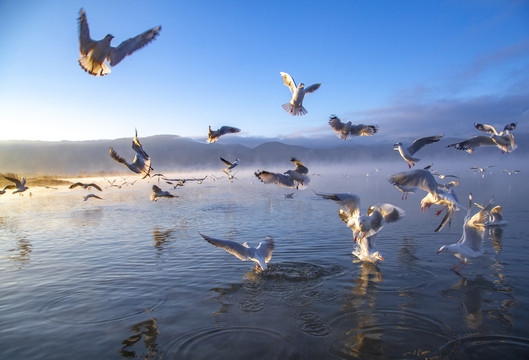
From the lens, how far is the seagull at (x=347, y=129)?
13273mm

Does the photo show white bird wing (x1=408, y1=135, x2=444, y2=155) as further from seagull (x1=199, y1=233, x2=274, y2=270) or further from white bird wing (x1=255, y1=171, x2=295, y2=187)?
seagull (x1=199, y1=233, x2=274, y2=270)

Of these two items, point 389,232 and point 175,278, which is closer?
point 175,278

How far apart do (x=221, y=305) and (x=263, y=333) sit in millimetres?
1578

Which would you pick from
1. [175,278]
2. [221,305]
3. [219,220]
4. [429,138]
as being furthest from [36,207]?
[429,138]

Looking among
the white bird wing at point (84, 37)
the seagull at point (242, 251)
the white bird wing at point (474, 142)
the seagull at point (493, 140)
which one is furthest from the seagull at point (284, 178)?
the white bird wing at point (84, 37)

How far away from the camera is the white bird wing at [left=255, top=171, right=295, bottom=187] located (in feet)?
41.1

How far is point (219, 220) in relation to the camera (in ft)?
64.0

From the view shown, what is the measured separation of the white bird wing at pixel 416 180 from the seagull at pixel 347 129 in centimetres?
358

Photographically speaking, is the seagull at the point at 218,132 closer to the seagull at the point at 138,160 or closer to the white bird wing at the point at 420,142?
the seagull at the point at 138,160

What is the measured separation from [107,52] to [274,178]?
6.75 meters

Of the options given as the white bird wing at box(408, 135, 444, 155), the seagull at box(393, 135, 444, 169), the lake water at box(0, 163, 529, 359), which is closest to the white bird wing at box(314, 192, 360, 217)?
the lake water at box(0, 163, 529, 359)

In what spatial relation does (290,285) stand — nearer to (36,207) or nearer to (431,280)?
(431,280)

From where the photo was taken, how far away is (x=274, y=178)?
12.6 metres

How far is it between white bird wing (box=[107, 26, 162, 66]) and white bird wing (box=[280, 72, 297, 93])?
18.5ft
